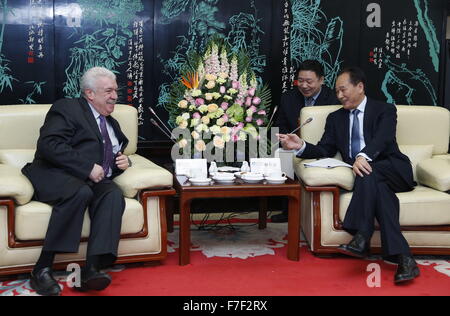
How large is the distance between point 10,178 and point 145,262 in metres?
0.85

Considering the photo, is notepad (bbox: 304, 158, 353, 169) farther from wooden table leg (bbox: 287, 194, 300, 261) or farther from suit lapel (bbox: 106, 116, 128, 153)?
suit lapel (bbox: 106, 116, 128, 153)

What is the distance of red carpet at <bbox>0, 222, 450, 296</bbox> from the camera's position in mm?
2688

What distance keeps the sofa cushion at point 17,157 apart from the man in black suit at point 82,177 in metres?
0.19

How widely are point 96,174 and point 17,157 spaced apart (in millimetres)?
641

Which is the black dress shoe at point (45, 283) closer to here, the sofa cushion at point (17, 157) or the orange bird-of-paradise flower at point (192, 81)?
the sofa cushion at point (17, 157)

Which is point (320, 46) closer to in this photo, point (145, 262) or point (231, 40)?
point (231, 40)

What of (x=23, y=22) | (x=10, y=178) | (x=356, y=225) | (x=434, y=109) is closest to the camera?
(x=10, y=178)

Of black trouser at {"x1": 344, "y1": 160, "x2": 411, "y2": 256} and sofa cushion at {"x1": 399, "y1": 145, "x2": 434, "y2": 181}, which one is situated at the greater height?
sofa cushion at {"x1": 399, "y1": 145, "x2": 434, "y2": 181}

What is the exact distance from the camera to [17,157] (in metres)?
3.22

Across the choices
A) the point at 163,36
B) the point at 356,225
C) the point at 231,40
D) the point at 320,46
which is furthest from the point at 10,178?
the point at 320,46

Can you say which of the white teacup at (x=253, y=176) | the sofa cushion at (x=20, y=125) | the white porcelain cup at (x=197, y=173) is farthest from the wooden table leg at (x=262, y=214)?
the sofa cushion at (x=20, y=125)

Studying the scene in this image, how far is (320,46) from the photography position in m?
4.75

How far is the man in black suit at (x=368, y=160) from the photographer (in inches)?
114

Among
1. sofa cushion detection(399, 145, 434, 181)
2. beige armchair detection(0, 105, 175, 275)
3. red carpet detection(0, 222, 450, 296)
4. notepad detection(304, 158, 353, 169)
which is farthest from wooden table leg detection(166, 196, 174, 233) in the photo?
sofa cushion detection(399, 145, 434, 181)
